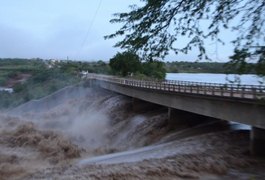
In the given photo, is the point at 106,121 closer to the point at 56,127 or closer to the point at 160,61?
the point at 56,127

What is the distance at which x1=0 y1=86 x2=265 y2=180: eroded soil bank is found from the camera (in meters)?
18.9

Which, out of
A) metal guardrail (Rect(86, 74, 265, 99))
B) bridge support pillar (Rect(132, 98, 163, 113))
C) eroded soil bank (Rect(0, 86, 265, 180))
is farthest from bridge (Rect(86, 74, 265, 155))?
bridge support pillar (Rect(132, 98, 163, 113))

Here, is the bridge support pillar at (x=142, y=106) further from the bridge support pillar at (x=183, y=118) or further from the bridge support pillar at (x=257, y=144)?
the bridge support pillar at (x=257, y=144)

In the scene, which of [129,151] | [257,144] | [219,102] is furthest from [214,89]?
[257,144]

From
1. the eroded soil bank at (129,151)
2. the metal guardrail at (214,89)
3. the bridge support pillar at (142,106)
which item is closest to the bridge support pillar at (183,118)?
the eroded soil bank at (129,151)

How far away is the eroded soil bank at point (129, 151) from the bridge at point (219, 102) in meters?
1.02

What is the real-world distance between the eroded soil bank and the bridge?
102 centimetres

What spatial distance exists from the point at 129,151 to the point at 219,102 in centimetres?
643

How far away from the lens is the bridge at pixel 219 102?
75.6 feet

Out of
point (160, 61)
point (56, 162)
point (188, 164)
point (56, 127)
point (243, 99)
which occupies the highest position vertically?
point (160, 61)

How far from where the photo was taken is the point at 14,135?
37.8 metres

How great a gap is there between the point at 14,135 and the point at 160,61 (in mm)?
27249

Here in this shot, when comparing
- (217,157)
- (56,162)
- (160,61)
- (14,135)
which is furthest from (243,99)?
(14,135)

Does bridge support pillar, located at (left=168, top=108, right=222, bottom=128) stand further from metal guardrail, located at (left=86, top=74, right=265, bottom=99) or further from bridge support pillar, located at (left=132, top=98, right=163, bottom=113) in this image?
bridge support pillar, located at (left=132, top=98, right=163, bottom=113)
